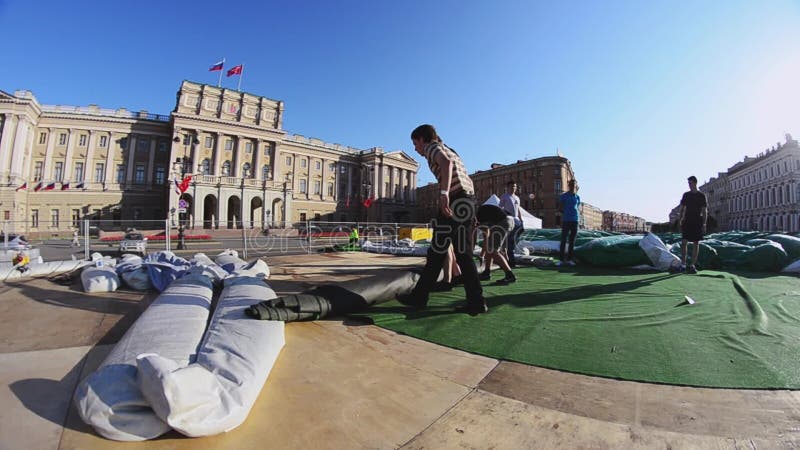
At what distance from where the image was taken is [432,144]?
3.04 meters

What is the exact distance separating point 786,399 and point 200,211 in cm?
4697

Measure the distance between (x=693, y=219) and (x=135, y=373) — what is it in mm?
7287

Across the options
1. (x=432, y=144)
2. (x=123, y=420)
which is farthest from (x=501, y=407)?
(x=432, y=144)

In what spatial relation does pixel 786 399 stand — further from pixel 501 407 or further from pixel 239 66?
pixel 239 66

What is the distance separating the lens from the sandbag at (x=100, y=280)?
12.1 ft

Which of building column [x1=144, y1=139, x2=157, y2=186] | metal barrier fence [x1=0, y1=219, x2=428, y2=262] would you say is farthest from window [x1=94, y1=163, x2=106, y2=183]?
metal barrier fence [x1=0, y1=219, x2=428, y2=262]

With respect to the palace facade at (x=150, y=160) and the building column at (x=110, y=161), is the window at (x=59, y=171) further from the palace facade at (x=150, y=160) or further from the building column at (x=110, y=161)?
the building column at (x=110, y=161)

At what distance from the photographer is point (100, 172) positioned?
42312 mm

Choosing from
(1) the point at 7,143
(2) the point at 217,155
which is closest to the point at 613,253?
(2) the point at 217,155

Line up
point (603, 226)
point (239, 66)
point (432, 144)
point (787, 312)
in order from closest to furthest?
point (787, 312) → point (432, 144) → point (239, 66) → point (603, 226)

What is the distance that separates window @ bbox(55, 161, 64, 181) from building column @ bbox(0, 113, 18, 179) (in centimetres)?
442

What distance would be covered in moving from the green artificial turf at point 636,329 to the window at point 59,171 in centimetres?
5845

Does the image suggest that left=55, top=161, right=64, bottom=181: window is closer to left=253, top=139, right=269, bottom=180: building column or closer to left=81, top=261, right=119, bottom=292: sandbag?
left=253, top=139, right=269, bottom=180: building column

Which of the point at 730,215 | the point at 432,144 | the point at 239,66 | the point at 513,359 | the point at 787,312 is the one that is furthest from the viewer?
the point at 730,215
